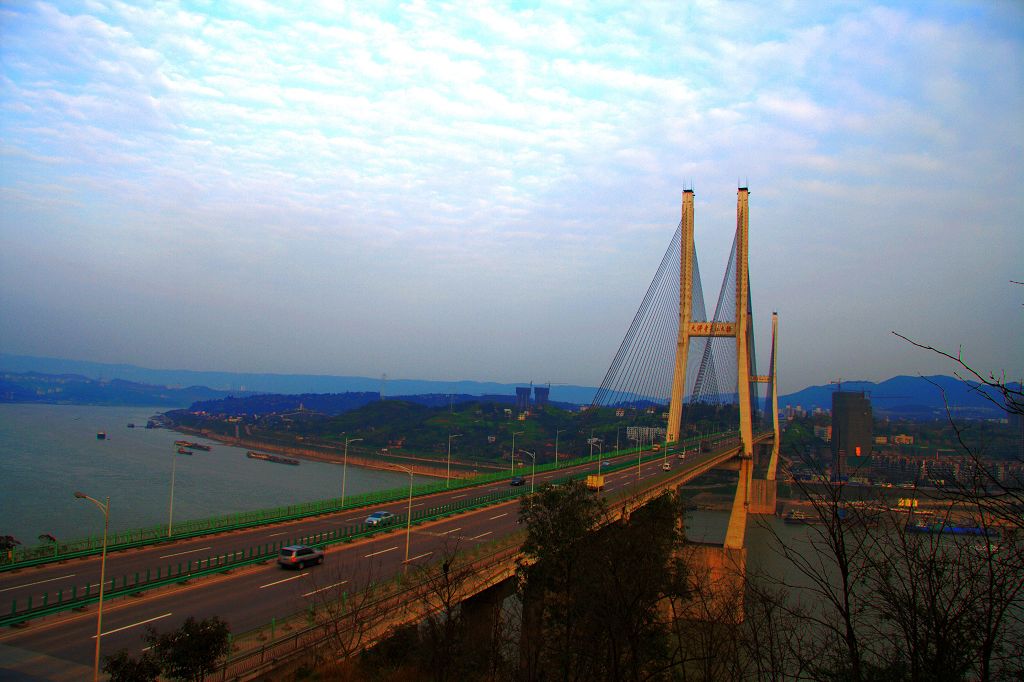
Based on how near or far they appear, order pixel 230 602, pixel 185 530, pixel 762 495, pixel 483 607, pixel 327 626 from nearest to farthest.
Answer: pixel 327 626, pixel 230 602, pixel 483 607, pixel 185 530, pixel 762 495

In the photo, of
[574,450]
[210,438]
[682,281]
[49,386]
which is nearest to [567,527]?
[682,281]

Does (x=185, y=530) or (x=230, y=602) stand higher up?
(x=230, y=602)

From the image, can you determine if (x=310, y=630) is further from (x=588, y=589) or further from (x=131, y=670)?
(x=588, y=589)

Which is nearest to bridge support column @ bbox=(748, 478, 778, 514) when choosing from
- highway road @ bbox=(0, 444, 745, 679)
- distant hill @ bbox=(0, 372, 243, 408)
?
highway road @ bbox=(0, 444, 745, 679)

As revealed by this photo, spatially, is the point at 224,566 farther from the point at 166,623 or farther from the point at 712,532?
the point at 712,532

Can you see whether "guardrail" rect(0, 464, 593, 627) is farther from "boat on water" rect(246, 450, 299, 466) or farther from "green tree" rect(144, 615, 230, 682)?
"boat on water" rect(246, 450, 299, 466)

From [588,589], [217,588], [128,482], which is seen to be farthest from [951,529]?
[128,482]

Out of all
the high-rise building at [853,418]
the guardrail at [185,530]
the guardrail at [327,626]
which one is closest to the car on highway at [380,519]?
the guardrail at [185,530]
